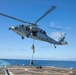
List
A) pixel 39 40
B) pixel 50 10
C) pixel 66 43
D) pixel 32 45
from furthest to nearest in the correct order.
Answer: pixel 66 43
pixel 39 40
pixel 32 45
pixel 50 10

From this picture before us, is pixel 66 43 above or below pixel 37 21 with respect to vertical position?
below

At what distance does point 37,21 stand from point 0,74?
19.0 metres

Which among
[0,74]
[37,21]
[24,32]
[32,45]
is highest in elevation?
[37,21]

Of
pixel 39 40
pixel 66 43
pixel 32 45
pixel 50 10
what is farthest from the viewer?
pixel 66 43

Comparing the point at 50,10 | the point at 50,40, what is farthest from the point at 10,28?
the point at 50,40

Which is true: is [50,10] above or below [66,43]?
above

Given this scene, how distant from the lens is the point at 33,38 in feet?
164

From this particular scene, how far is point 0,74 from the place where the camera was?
5444 centimetres

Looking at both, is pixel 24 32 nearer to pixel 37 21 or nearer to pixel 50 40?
pixel 37 21

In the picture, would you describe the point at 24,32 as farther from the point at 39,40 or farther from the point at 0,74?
the point at 0,74

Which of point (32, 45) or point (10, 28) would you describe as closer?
point (10, 28)

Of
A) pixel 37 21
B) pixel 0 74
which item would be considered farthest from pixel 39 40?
pixel 0 74

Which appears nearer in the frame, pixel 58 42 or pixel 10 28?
pixel 10 28

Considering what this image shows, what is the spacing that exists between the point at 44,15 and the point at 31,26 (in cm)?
538
